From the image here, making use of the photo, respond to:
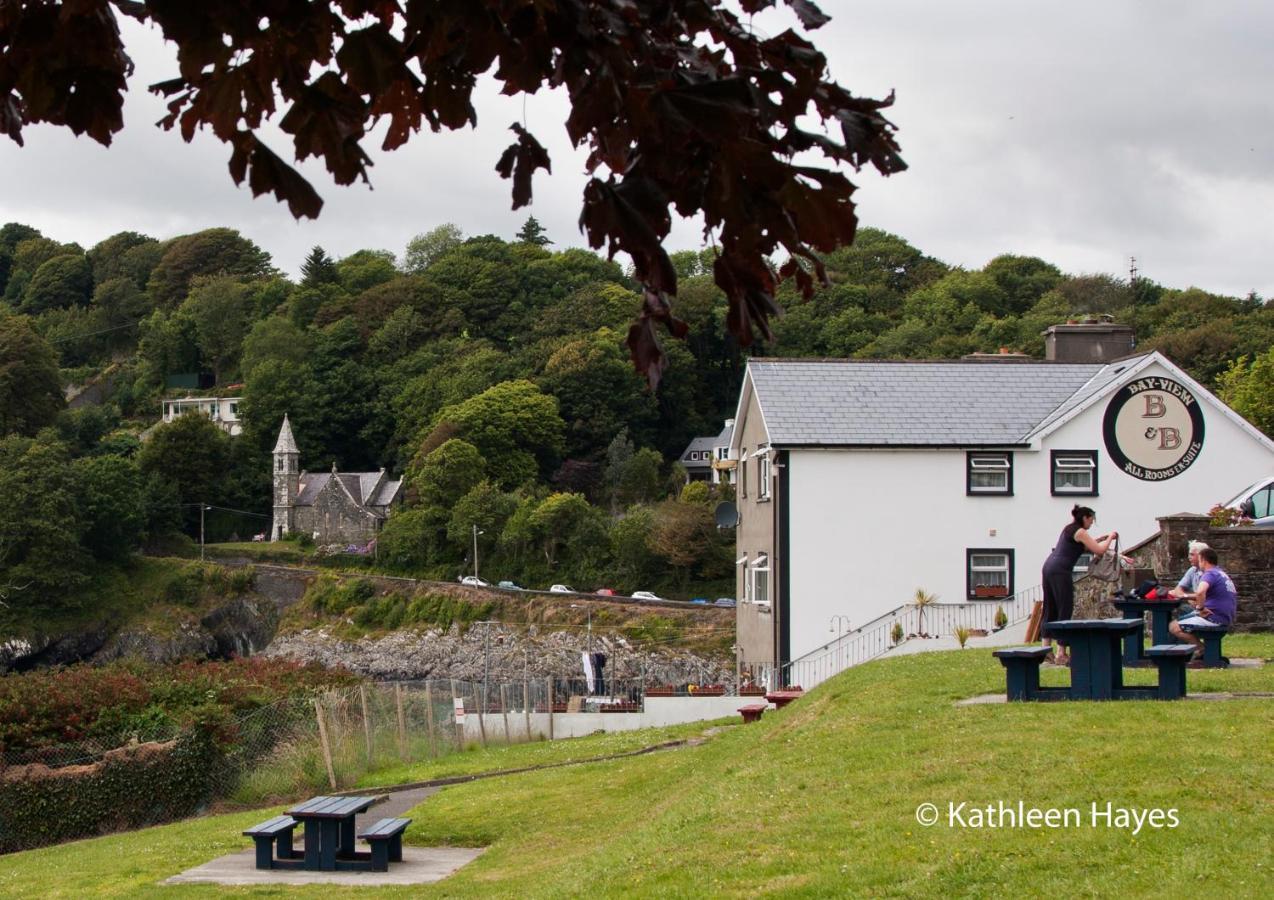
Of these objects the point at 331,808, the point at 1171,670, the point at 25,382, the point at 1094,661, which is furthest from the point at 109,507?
the point at 1171,670

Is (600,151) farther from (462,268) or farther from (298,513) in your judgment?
(462,268)

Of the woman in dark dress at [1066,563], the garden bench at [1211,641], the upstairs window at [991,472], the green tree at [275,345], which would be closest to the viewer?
the woman in dark dress at [1066,563]

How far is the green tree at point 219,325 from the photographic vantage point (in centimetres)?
14250

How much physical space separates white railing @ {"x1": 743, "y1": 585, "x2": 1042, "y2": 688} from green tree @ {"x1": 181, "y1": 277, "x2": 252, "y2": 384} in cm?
11730

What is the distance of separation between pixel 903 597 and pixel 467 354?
84365 millimetres

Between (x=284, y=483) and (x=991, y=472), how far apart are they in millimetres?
80495

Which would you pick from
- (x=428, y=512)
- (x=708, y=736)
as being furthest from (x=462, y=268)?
(x=708, y=736)

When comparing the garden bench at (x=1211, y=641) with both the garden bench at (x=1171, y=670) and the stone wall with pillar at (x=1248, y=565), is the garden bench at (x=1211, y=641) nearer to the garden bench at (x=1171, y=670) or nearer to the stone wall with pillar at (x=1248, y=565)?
the garden bench at (x=1171, y=670)

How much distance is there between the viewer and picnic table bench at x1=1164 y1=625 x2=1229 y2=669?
16594 mm

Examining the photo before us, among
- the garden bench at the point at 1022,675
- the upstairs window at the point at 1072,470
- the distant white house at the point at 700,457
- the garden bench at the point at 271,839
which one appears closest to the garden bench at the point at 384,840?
the garden bench at the point at 271,839

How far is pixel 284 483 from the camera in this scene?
107875 mm

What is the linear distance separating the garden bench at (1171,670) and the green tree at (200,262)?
524ft

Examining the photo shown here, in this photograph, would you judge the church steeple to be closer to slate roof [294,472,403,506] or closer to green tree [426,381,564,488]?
slate roof [294,472,403,506]

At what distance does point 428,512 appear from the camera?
302ft
